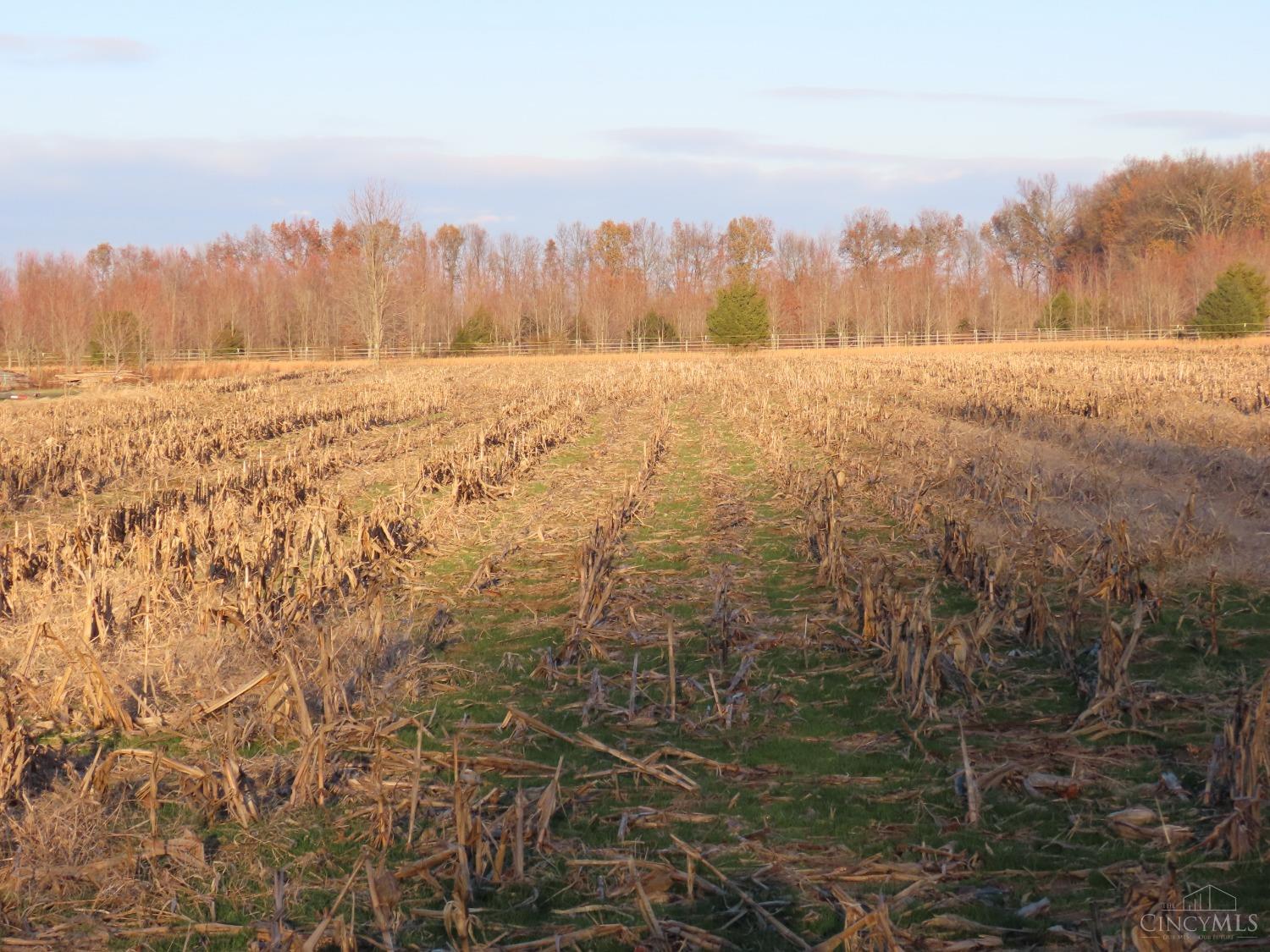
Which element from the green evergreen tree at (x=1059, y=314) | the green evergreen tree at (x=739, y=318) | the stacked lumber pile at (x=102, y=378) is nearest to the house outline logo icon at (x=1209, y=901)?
the stacked lumber pile at (x=102, y=378)

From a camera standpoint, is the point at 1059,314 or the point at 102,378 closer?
the point at 102,378

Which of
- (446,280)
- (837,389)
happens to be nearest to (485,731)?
(837,389)

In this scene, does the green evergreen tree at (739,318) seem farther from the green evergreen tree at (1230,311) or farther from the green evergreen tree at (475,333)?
the green evergreen tree at (1230,311)

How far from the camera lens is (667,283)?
301ft

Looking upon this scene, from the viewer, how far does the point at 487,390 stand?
31422mm

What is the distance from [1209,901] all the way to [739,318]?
55.6m

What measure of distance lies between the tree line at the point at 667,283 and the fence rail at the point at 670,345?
0.72 metres

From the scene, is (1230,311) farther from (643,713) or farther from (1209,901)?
(1209,901)

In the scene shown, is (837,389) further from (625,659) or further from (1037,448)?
(625,659)

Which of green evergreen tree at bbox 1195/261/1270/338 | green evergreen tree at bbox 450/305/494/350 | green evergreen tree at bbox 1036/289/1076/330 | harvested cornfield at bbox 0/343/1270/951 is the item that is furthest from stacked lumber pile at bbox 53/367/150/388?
green evergreen tree at bbox 1036/289/1076/330

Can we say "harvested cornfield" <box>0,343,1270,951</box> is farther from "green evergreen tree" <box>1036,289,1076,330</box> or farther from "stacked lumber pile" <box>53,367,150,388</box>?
"green evergreen tree" <box>1036,289,1076,330</box>

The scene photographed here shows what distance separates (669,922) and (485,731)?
2.13 meters

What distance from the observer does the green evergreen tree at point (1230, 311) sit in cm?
5541

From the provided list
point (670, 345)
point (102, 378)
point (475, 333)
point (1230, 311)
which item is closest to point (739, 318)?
point (670, 345)
